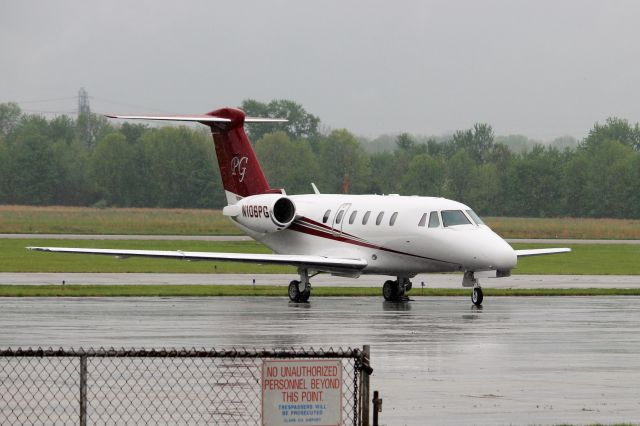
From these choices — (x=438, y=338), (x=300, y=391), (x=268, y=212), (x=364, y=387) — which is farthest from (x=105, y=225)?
(x=300, y=391)

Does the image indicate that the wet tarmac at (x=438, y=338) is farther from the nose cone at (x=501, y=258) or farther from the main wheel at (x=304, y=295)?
the nose cone at (x=501, y=258)

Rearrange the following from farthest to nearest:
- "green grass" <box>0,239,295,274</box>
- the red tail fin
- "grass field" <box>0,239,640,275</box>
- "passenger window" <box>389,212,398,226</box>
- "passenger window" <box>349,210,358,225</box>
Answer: "grass field" <box>0,239,640,275</box> < "green grass" <box>0,239,295,274</box> < the red tail fin < "passenger window" <box>349,210,358,225</box> < "passenger window" <box>389,212,398,226</box>

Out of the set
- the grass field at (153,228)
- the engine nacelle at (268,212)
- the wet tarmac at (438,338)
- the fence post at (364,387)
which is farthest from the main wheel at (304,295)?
the grass field at (153,228)

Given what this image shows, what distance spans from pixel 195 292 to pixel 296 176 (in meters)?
90.5

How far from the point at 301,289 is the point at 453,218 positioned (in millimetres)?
3924

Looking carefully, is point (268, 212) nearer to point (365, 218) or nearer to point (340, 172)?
point (365, 218)

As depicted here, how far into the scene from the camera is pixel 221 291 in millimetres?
32438

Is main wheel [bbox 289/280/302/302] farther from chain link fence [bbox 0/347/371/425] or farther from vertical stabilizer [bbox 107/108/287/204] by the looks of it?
chain link fence [bbox 0/347/371/425]

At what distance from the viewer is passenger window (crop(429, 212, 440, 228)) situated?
29.7 metres

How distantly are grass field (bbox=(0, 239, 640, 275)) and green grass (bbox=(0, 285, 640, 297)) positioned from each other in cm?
894

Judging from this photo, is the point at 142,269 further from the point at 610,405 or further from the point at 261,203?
the point at 610,405

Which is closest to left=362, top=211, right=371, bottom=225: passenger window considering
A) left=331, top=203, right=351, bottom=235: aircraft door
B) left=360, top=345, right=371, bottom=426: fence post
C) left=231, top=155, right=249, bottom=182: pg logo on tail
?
left=331, top=203, right=351, bottom=235: aircraft door

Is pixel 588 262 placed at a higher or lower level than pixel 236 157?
lower

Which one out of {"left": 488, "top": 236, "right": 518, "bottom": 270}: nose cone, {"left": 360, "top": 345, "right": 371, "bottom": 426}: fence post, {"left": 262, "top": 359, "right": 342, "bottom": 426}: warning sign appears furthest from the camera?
{"left": 488, "top": 236, "right": 518, "bottom": 270}: nose cone
